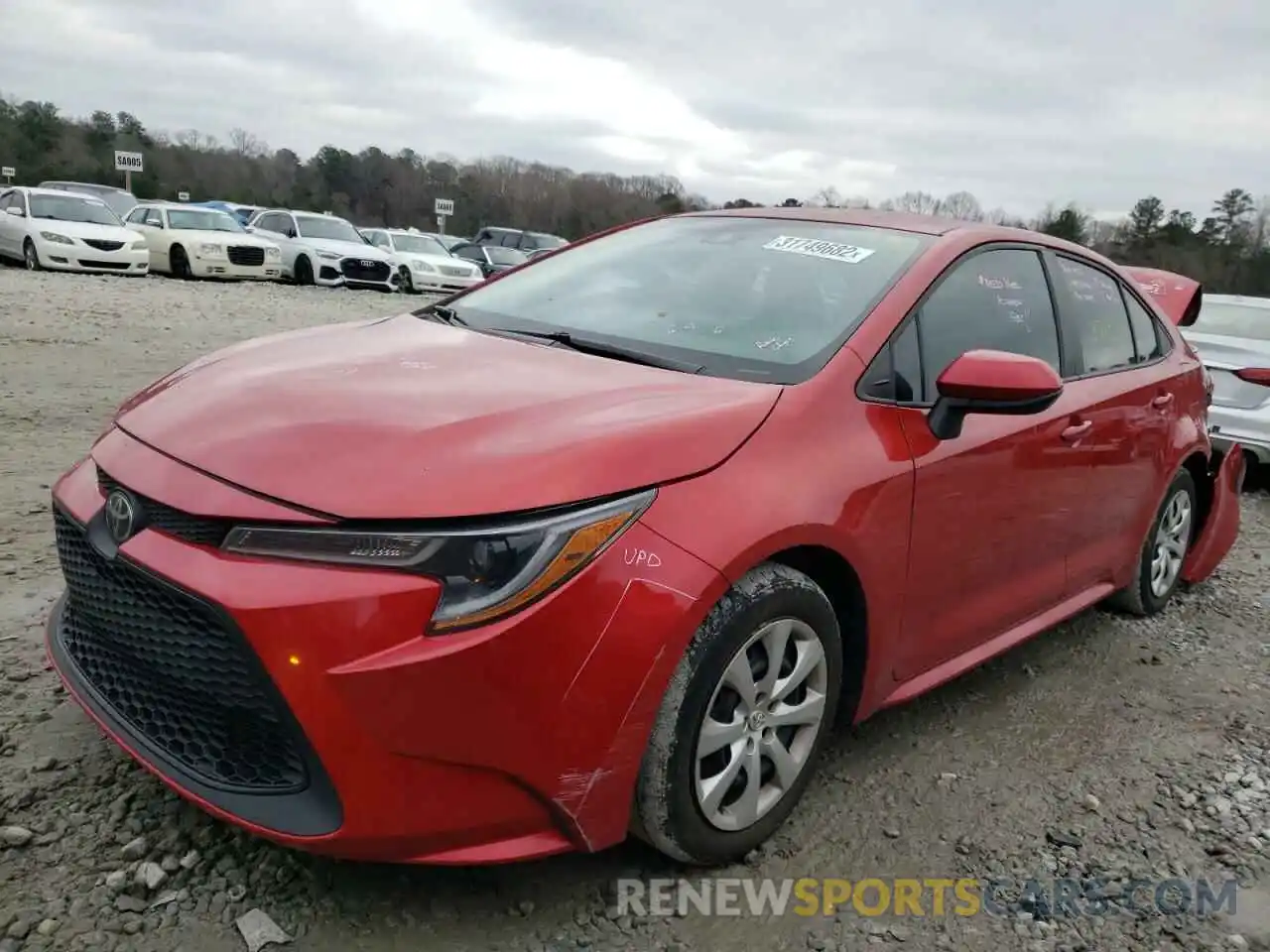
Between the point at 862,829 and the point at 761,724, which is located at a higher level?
the point at 761,724

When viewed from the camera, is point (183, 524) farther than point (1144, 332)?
No

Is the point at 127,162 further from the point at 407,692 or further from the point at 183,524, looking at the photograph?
the point at 407,692

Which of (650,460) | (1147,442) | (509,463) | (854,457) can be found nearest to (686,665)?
(650,460)

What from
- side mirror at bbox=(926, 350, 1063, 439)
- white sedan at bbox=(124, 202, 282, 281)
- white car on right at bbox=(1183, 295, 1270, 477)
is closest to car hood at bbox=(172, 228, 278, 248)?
white sedan at bbox=(124, 202, 282, 281)

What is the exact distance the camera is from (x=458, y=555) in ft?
6.01

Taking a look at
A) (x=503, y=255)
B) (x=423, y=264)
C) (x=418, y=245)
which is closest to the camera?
(x=423, y=264)

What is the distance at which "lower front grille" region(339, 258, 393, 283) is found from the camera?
19062 millimetres

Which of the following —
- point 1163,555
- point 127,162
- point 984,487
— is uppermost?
point 127,162

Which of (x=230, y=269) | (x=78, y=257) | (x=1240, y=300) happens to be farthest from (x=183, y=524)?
(x=230, y=269)

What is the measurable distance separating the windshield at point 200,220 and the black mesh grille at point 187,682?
1785 cm

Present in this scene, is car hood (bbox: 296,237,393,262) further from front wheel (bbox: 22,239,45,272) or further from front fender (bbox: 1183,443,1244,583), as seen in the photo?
front fender (bbox: 1183,443,1244,583)

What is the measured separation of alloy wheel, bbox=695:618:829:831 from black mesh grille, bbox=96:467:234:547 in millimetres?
1035

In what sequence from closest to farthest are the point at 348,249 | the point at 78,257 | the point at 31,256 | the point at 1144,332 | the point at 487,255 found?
the point at 1144,332 < the point at 78,257 < the point at 31,256 < the point at 348,249 < the point at 487,255

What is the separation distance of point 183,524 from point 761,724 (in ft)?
4.25
